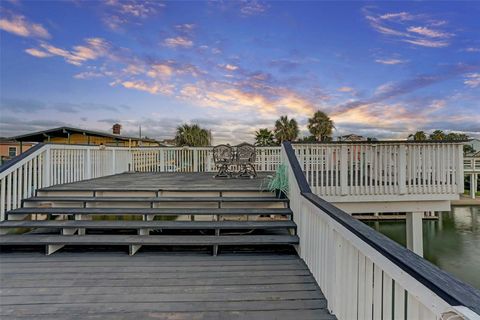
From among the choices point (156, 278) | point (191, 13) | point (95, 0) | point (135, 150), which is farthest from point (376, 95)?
point (156, 278)

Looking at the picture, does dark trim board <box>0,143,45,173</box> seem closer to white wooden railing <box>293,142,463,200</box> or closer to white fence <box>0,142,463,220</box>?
white fence <box>0,142,463,220</box>

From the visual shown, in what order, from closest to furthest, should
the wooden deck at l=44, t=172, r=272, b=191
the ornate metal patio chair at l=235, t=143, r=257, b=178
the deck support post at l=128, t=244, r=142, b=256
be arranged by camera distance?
the deck support post at l=128, t=244, r=142, b=256 → the wooden deck at l=44, t=172, r=272, b=191 → the ornate metal patio chair at l=235, t=143, r=257, b=178

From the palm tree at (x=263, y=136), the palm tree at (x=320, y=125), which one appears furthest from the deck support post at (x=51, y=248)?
the palm tree at (x=320, y=125)

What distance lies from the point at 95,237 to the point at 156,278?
52.1 inches

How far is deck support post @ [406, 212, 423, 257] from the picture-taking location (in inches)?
190

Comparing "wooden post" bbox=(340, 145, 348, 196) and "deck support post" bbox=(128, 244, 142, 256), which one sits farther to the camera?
"wooden post" bbox=(340, 145, 348, 196)

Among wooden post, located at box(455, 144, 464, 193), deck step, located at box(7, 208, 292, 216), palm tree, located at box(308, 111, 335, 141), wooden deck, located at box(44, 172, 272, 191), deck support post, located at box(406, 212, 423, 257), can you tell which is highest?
palm tree, located at box(308, 111, 335, 141)

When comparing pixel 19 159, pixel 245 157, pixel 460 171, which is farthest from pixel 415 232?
pixel 19 159

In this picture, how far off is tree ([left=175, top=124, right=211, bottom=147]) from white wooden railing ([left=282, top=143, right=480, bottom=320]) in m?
18.3

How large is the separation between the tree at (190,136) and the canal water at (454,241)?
45.7 feet

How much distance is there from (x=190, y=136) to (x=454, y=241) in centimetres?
1753

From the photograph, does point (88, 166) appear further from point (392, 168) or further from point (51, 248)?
point (392, 168)

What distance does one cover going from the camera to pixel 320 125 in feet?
81.1

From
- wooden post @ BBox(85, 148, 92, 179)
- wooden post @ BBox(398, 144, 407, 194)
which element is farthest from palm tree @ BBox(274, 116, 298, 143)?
wooden post @ BBox(85, 148, 92, 179)
